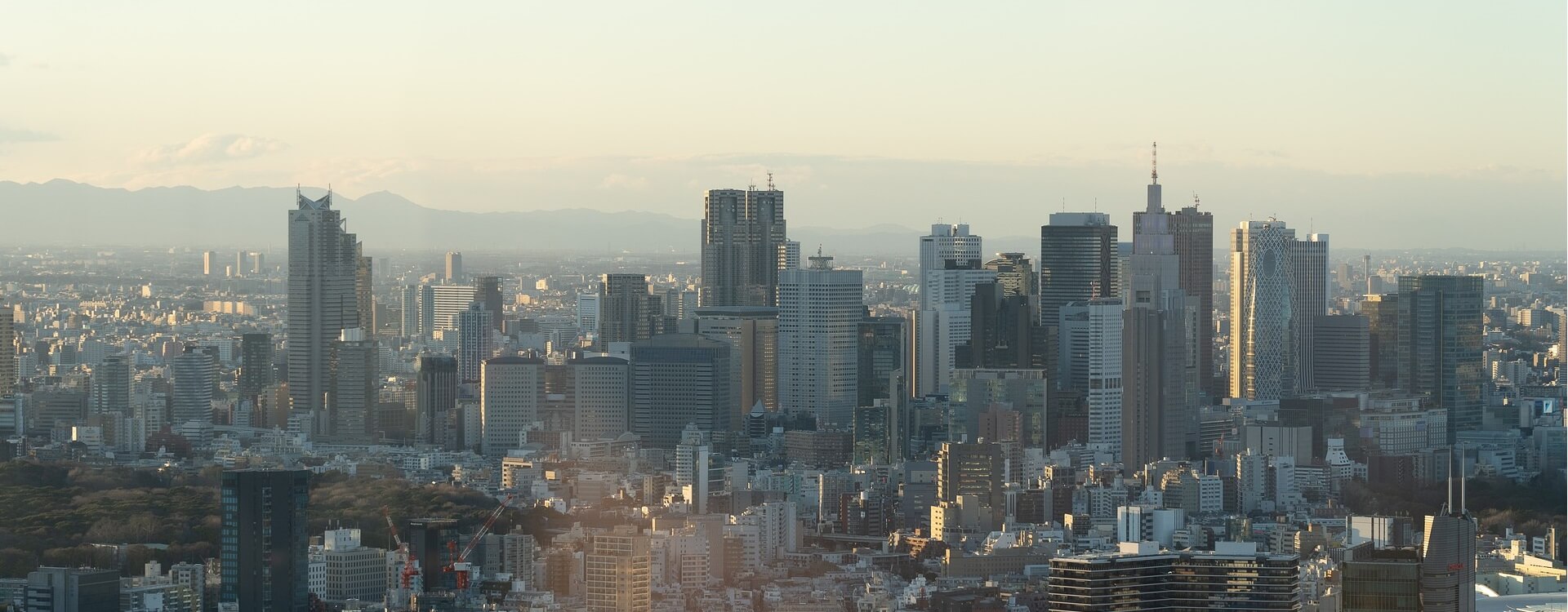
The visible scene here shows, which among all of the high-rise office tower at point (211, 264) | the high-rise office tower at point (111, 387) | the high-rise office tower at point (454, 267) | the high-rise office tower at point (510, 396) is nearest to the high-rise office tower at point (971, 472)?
the high-rise office tower at point (510, 396)

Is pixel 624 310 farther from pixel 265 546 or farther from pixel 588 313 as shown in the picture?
pixel 265 546

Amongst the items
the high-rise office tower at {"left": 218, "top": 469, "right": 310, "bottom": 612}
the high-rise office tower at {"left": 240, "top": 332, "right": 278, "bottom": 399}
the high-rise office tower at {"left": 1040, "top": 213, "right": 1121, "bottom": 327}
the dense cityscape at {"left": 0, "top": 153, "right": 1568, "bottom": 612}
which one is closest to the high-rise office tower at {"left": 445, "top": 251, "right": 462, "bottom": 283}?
the dense cityscape at {"left": 0, "top": 153, "right": 1568, "bottom": 612}

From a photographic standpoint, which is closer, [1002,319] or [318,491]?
[318,491]

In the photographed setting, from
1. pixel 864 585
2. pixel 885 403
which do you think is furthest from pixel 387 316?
pixel 864 585

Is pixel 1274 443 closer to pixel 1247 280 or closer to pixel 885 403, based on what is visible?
pixel 885 403

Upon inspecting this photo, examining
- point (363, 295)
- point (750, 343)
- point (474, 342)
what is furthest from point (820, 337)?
point (363, 295)
